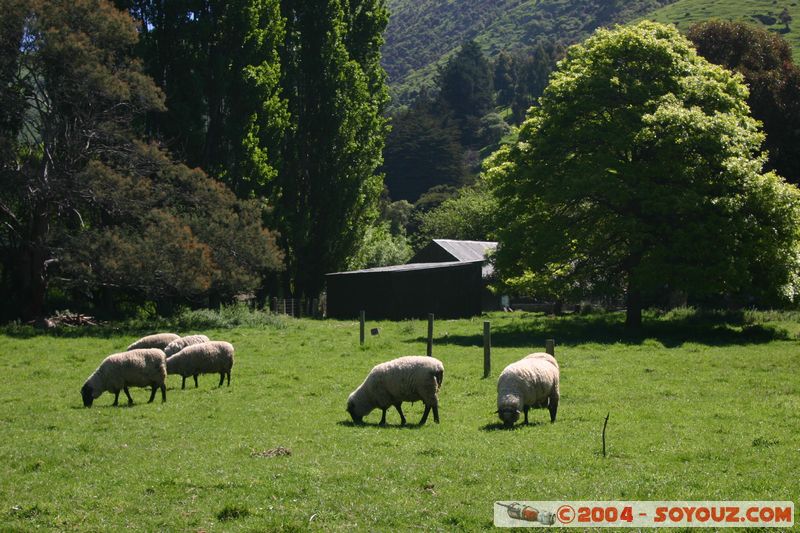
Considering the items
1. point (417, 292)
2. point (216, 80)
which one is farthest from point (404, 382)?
point (417, 292)

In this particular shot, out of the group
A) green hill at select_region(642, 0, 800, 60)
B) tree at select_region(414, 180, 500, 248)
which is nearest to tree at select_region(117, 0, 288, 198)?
tree at select_region(414, 180, 500, 248)

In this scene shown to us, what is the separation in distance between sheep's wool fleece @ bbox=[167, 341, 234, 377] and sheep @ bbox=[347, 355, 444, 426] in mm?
5943

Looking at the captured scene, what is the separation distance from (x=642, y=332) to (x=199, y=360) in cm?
1898

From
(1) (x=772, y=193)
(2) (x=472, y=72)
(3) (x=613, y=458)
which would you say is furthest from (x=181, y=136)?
(2) (x=472, y=72)

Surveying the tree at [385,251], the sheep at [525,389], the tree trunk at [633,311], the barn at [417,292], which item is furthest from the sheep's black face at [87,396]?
the tree at [385,251]

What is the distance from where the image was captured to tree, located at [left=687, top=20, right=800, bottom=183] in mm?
46469

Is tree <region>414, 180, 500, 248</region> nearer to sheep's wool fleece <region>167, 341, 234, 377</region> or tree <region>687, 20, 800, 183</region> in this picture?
tree <region>687, 20, 800, 183</region>

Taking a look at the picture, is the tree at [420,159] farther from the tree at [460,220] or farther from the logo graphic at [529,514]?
the logo graphic at [529,514]

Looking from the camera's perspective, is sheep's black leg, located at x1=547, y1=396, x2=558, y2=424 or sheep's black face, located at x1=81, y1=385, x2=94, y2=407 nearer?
sheep's black leg, located at x1=547, y1=396, x2=558, y2=424

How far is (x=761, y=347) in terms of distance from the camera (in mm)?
28609

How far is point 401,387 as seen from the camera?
52.4 feet

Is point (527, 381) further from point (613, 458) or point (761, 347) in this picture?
point (761, 347)

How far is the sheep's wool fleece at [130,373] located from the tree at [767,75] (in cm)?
3454

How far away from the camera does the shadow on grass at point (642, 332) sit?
3100 centimetres
